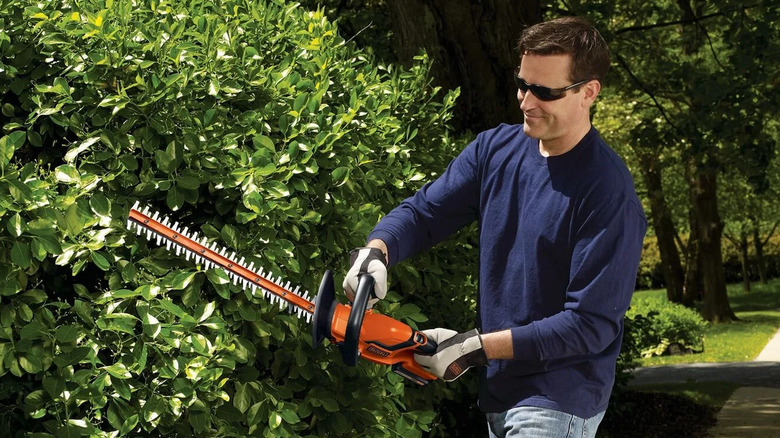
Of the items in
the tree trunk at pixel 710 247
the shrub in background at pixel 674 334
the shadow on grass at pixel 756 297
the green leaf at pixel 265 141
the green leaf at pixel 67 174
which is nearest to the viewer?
the green leaf at pixel 67 174

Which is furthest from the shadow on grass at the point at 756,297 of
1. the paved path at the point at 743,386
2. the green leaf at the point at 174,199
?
the green leaf at the point at 174,199

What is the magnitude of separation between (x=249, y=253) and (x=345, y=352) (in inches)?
22.9

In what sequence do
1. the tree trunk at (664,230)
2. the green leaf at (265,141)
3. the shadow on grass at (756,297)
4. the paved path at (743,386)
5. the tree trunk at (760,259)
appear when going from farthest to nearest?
the tree trunk at (760,259) → the shadow on grass at (756,297) → the tree trunk at (664,230) → the paved path at (743,386) → the green leaf at (265,141)

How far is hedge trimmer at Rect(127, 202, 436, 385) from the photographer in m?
2.97

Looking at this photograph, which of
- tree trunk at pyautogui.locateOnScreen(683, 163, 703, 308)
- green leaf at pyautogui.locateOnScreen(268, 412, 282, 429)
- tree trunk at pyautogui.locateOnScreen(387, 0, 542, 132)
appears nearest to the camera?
green leaf at pyautogui.locateOnScreen(268, 412, 282, 429)

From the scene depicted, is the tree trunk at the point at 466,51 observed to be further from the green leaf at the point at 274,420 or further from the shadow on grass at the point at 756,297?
the shadow on grass at the point at 756,297

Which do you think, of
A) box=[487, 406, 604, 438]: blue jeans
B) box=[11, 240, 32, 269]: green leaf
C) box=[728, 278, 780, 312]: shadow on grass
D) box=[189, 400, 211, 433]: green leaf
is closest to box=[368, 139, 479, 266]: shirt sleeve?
box=[487, 406, 604, 438]: blue jeans

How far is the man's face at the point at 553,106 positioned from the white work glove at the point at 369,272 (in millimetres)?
607

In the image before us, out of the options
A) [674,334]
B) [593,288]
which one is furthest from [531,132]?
[674,334]

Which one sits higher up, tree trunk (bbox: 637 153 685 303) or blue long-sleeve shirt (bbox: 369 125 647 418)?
blue long-sleeve shirt (bbox: 369 125 647 418)

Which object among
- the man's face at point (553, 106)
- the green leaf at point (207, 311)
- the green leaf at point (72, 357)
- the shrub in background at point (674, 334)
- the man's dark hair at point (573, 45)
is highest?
the man's dark hair at point (573, 45)

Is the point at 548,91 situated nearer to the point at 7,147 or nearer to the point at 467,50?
the point at 7,147

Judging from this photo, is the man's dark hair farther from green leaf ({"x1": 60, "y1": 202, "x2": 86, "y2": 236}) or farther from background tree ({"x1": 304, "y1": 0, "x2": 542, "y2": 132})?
background tree ({"x1": 304, "y1": 0, "x2": 542, "y2": 132})

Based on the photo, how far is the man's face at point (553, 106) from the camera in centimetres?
319
